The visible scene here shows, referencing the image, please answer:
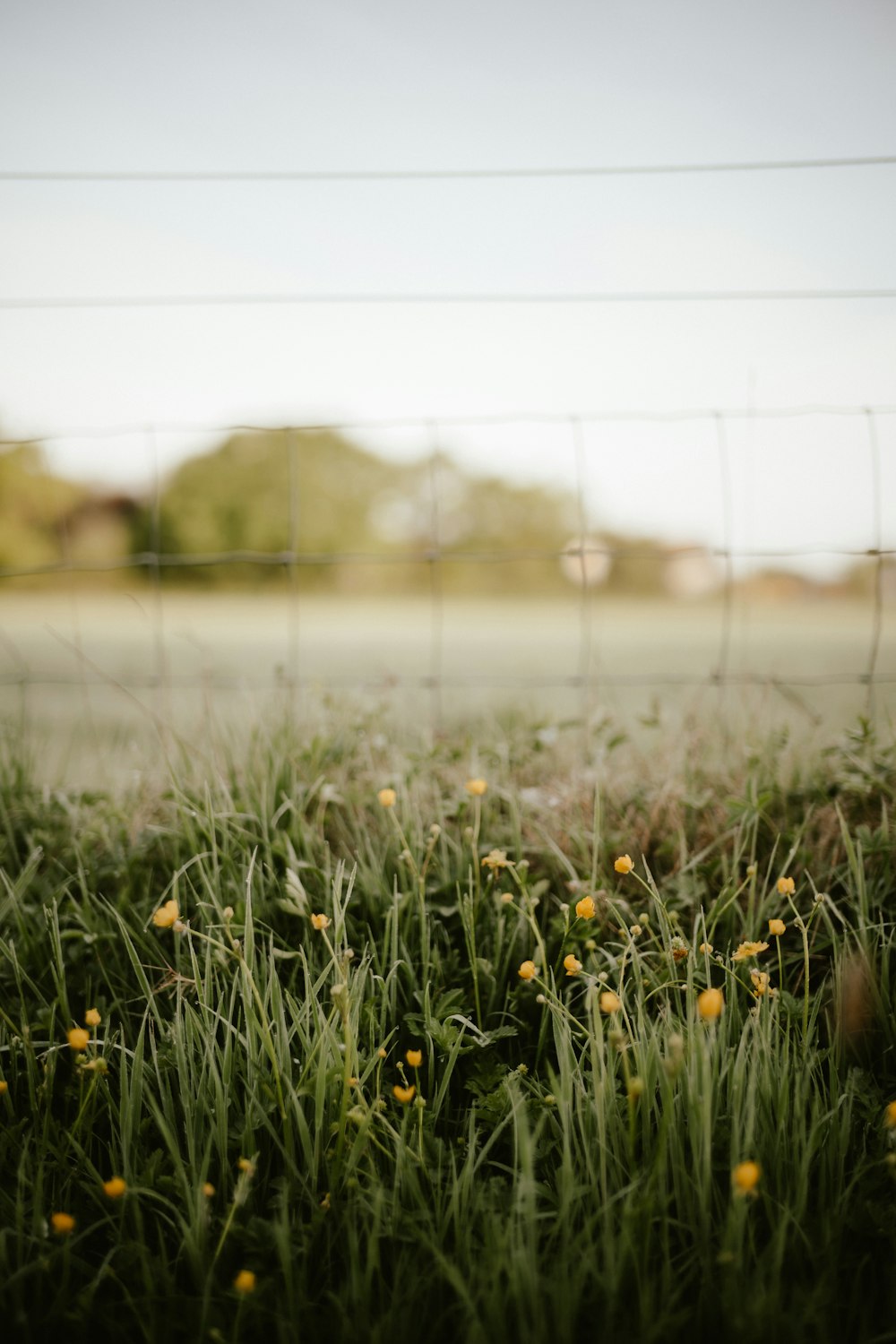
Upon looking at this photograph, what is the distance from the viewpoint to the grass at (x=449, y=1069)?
3.48ft

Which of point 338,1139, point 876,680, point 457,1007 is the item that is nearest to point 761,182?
point 876,680

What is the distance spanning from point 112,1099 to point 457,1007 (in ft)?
2.22

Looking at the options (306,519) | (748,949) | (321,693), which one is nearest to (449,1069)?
(748,949)

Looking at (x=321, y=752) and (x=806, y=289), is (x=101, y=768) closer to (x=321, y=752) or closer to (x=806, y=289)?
(x=321, y=752)

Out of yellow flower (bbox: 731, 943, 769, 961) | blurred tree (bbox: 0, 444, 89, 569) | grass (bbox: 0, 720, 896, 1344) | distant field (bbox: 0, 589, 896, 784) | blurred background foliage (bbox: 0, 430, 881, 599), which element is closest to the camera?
grass (bbox: 0, 720, 896, 1344)

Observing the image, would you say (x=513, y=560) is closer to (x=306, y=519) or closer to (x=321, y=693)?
(x=321, y=693)

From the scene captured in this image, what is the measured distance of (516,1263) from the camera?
101 centimetres

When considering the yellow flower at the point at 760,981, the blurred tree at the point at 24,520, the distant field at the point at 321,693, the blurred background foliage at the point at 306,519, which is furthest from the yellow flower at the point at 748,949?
the blurred tree at the point at 24,520

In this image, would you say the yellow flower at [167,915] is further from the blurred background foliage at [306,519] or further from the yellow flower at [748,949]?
the blurred background foliage at [306,519]

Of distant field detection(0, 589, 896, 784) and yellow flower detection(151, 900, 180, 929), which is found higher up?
distant field detection(0, 589, 896, 784)

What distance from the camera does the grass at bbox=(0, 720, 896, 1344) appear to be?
3.48ft

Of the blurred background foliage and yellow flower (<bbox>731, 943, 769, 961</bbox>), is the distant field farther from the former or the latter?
the blurred background foliage

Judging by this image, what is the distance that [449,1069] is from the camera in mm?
1346

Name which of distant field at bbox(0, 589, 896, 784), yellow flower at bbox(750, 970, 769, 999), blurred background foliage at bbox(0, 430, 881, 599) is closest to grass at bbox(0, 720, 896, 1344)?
yellow flower at bbox(750, 970, 769, 999)
